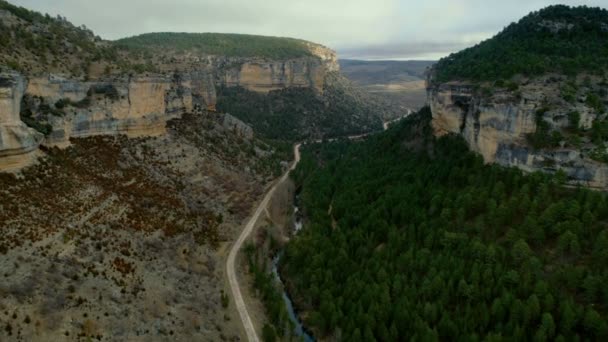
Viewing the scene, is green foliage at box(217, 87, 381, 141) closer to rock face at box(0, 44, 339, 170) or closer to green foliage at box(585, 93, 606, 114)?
rock face at box(0, 44, 339, 170)

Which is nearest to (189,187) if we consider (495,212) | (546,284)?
(495,212)

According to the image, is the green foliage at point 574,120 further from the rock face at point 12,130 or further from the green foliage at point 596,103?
the rock face at point 12,130

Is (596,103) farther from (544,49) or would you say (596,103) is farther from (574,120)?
(544,49)

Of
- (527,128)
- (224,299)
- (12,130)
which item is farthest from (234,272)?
(527,128)

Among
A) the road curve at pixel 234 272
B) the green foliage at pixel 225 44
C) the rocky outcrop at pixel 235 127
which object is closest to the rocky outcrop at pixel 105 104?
the rocky outcrop at pixel 235 127

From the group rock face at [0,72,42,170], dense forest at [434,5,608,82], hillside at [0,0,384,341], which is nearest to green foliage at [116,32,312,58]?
hillside at [0,0,384,341]
